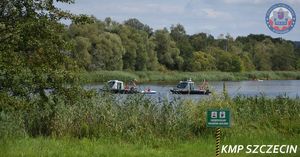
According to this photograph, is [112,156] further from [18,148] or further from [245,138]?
[245,138]

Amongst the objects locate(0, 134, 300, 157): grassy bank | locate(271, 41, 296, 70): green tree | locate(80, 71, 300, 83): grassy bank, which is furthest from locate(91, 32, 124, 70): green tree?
locate(0, 134, 300, 157): grassy bank

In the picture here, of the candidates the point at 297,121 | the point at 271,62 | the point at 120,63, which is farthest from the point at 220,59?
the point at 297,121

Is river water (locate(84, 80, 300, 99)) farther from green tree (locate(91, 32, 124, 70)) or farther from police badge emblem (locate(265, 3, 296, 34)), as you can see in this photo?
green tree (locate(91, 32, 124, 70))

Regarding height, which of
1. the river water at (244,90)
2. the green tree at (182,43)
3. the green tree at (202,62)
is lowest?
the river water at (244,90)

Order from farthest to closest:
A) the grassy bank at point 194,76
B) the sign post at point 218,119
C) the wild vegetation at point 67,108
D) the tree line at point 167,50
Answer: the tree line at point 167,50
the grassy bank at point 194,76
the wild vegetation at point 67,108
the sign post at point 218,119

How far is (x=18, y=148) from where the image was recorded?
40.3 feet

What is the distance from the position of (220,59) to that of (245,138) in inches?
3851

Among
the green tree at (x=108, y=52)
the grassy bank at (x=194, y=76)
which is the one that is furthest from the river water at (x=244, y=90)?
the green tree at (x=108, y=52)

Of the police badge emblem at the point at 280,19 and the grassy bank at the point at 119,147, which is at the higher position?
the police badge emblem at the point at 280,19

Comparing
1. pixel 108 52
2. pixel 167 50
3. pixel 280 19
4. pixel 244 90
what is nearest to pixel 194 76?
pixel 108 52

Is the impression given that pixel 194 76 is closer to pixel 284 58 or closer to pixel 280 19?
pixel 284 58

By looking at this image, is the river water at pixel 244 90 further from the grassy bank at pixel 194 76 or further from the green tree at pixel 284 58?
the green tree at pixel 284 58

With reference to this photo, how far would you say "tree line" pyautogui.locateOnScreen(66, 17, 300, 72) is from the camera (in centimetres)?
7656

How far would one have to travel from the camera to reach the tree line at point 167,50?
76562 millimetres
